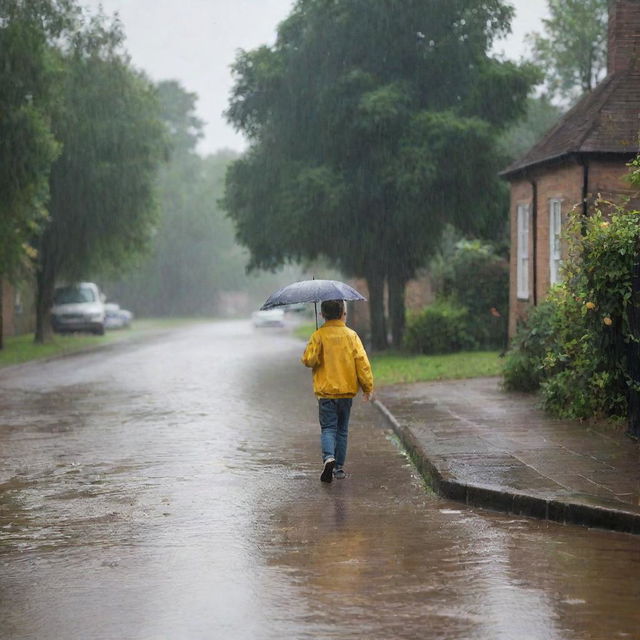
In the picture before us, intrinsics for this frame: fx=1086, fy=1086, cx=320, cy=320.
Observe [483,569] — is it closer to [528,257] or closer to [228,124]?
[528,257]

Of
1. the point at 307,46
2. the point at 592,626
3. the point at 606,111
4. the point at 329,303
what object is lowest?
the point at 592,626

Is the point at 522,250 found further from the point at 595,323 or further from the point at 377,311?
the point at 595,323

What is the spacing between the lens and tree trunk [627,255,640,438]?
1148 cm

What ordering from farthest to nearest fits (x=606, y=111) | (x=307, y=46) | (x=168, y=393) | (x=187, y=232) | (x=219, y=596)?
(x=187, y=232) < (x=307, y=46) < (x=606, y=111) < (x=168, y=393) < (x=219, y=596)

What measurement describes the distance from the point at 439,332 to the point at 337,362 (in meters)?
19.2

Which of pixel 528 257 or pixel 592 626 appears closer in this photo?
pixel 592 626

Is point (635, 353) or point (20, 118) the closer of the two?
point (635, 353)

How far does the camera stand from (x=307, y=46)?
1118 inches

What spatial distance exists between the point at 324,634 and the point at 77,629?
125cm

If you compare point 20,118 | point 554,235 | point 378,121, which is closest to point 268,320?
point 20,118

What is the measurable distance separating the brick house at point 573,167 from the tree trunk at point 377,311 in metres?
4.97

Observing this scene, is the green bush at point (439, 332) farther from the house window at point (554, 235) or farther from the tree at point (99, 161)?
the tree at point (99, 161)

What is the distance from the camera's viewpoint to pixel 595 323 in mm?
12172

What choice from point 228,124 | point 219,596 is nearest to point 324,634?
point 219,596
